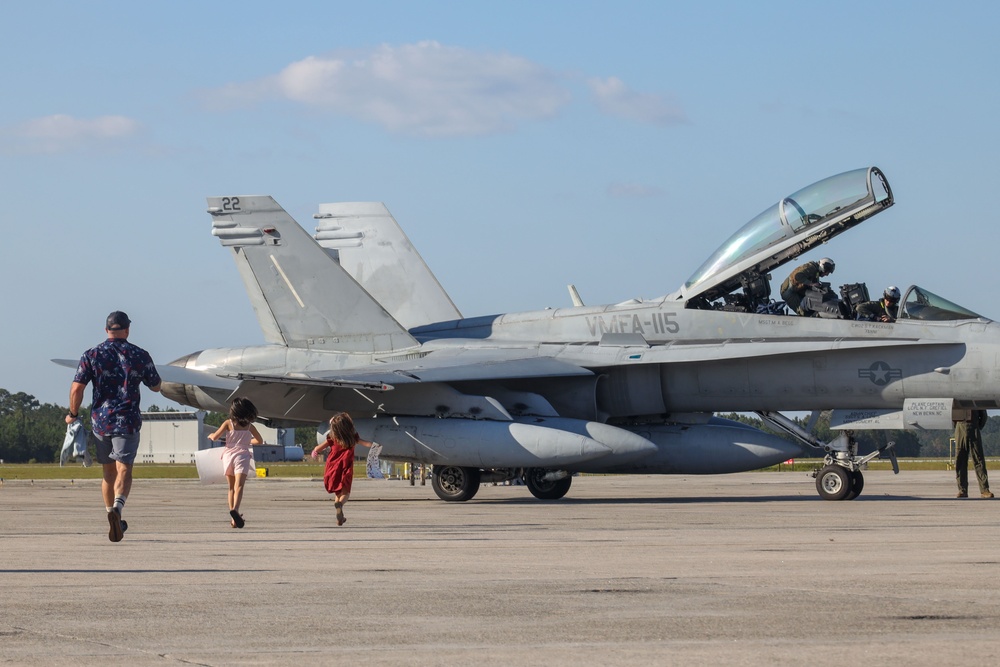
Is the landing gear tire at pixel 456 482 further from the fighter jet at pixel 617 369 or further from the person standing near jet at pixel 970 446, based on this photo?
the person standing near jet at pixel 970 446

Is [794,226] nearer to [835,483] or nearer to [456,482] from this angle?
[835,483]

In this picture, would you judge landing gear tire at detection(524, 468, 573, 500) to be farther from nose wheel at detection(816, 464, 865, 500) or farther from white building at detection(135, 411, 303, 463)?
white building at detection(135, 411, 303, 463)

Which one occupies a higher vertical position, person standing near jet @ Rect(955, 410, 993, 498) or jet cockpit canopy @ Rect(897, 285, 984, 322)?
jet cockpit canopy @ Rect(897, 285, 984, 322)

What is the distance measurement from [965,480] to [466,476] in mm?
7089

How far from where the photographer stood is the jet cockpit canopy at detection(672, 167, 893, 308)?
17.5 metres

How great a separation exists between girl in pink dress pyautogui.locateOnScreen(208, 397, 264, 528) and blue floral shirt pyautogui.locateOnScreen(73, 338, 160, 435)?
1854mm

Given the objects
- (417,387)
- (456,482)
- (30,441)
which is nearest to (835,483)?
(456,482)

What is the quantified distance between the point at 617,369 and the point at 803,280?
285 cm

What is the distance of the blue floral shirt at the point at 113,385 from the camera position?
1047 centimetres

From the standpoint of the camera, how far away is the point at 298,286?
66.7 feet

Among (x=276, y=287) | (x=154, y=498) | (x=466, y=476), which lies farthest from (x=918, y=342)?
(x=154, y=498)

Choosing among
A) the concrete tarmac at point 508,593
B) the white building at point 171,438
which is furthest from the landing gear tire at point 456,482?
the white building at point 171,438

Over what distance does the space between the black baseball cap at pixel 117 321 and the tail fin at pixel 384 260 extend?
12483 mm

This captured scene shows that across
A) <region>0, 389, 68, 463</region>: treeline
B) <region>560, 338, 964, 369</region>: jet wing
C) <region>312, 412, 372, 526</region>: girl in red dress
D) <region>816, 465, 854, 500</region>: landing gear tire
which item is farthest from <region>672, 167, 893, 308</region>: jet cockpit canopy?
<region>0, 389, 68, 463</region>: treeline
